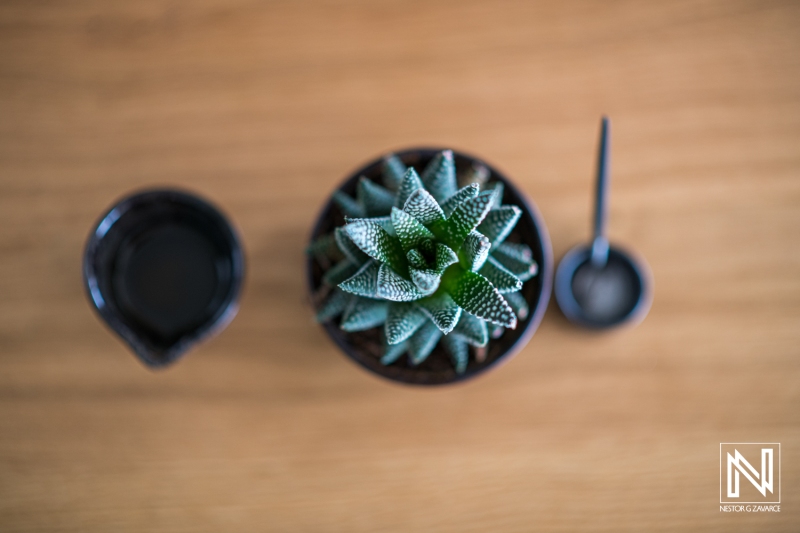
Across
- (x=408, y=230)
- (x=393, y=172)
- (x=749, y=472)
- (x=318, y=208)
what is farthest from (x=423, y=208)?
(x=749, y=472)

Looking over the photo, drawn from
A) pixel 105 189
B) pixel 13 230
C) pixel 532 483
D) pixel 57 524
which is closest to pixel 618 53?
pixel 532 483

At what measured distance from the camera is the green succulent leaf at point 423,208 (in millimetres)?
399

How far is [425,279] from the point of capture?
40 cm

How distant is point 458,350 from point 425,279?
136 mm

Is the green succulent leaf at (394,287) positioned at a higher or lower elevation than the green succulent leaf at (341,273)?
lower

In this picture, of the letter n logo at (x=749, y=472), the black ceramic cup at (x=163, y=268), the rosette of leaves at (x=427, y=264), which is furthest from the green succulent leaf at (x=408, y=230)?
the letter n logo at (x=749, y=472)

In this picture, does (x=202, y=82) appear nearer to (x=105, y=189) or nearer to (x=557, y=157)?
(x=105, y=189)

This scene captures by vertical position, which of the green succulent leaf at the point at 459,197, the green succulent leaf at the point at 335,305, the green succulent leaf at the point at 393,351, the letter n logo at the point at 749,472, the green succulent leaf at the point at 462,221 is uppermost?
the green succulent leaf at the point at 459,197

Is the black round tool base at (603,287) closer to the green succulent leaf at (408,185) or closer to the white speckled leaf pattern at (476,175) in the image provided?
the white speckled leaf pattern at (476,175)

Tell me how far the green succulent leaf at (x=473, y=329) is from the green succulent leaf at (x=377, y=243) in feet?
0.20

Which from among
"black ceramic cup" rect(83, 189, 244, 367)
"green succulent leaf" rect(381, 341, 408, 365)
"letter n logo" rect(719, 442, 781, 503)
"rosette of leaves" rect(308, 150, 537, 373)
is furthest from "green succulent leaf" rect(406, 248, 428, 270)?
"letter n logo" rect(719, 442, 781, 503)

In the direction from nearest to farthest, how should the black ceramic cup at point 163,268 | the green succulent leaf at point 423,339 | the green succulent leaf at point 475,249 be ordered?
the green succulent leaf at point 475,249 → the green succulent leaf at point 423,339 → the black ceramic cup at point 163,268

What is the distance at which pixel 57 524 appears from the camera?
666 mm

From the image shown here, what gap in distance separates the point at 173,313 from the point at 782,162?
0.73m
